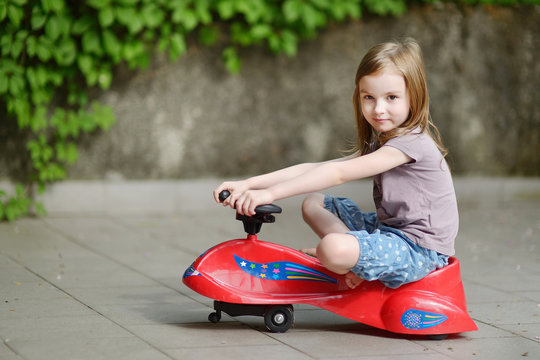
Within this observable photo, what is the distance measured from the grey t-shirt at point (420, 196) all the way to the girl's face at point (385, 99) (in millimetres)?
86

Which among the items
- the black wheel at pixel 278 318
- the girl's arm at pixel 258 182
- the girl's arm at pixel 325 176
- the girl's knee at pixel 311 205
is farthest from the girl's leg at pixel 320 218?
the black wheel at pixel 278 318

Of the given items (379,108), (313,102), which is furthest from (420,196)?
(313,102)

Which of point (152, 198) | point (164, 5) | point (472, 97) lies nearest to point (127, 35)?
point (164, 5)

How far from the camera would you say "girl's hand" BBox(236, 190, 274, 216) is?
9.73ft

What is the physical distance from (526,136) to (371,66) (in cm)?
412

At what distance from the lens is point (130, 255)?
459 cm

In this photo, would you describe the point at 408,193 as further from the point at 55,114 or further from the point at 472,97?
the point at 472,97

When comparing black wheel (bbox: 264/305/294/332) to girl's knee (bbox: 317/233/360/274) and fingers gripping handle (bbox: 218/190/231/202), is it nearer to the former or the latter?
girl's knee (bbox: 317/233/360/274)

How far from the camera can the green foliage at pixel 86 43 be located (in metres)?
5.36

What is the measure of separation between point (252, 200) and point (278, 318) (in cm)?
48

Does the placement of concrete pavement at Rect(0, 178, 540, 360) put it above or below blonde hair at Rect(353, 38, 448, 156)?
below

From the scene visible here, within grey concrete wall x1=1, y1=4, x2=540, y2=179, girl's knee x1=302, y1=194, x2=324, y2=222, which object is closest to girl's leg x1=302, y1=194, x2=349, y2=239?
girl's knee x1=302, y1=194, x2=324, y2=222

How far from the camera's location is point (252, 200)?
9.73 feet

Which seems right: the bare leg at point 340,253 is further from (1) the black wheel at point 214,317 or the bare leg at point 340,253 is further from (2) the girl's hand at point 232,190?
(1) the black wheel at point 214,317
